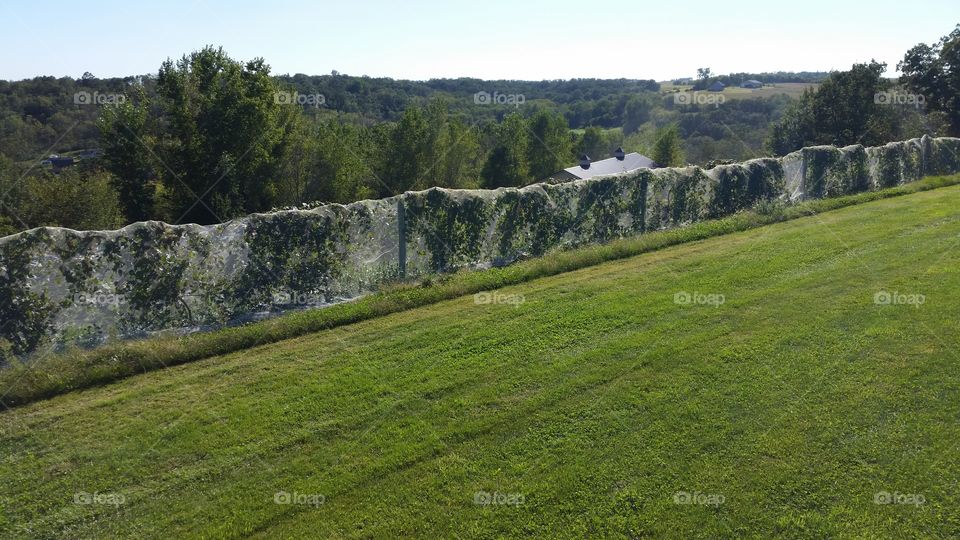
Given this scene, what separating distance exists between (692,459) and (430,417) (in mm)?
2644

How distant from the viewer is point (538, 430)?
575 cm

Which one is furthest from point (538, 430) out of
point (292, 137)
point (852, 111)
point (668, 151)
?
point (668, 151)

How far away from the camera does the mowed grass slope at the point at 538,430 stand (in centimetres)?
464

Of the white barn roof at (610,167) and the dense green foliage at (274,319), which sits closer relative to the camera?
the dense green foliage at (274,319)

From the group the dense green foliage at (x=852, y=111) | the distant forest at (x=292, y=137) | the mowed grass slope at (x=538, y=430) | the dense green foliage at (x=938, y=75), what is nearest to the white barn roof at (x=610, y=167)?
the distant forest at (x=292, y=137)

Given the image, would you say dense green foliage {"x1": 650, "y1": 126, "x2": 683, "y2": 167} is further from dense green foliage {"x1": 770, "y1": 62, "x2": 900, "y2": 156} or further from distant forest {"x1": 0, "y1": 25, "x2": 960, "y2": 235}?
dense green foliage {"x1": 770, "y1": 62, "x2": 900, "y2": 156}

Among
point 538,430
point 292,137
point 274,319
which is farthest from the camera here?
point 292,137

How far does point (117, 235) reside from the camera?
8.04 metres

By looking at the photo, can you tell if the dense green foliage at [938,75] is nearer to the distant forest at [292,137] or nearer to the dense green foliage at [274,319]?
the distant forest at [292,137]

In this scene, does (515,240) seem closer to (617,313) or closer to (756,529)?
(617,313)

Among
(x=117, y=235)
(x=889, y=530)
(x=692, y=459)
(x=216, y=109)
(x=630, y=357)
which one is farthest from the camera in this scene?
(x=216, y=109)

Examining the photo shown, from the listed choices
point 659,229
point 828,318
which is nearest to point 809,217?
point 659,229

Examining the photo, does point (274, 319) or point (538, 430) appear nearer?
point (538, 430)

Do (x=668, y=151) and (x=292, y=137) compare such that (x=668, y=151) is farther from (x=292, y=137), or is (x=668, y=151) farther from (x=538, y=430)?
(x=538, y=430)
